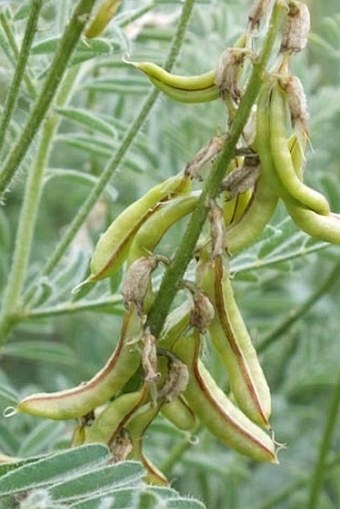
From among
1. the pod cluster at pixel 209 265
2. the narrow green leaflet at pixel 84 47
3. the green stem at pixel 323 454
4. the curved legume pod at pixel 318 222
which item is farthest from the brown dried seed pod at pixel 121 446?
the green stem at pixel 323 454

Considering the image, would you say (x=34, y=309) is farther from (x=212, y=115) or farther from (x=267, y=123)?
(x=212, y=115)

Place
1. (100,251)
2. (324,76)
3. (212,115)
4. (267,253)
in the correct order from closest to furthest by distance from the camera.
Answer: (100,251) → (267,253) → (212,115) → (324,76)

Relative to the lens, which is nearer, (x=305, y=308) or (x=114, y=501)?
(x=114, y=501)

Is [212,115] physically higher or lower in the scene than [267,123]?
lower

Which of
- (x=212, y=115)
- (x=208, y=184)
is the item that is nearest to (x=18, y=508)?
(x=208, y=184)

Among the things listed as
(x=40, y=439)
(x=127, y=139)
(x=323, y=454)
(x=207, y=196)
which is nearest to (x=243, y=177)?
(x=207, y=196)

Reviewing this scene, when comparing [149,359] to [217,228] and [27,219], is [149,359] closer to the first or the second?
[217,228]
